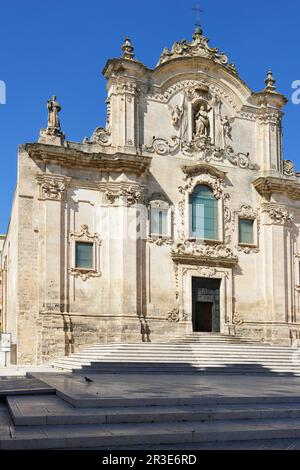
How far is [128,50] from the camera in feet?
87.9

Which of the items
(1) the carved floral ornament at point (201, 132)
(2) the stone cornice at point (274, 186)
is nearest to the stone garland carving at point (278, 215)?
(2) the stone cornice at point (274, 186)

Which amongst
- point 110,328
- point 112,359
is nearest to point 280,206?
point 110,328

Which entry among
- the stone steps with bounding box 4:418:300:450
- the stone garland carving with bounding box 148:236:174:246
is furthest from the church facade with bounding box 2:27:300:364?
the stone steps with bounding box 4:418:300:450

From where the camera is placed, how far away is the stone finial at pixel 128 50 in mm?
26578

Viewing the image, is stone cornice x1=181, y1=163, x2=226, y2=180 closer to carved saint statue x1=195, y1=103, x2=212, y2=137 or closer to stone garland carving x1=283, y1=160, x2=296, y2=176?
carved saint statue x1=195, y1=103, x2=212, y2=137

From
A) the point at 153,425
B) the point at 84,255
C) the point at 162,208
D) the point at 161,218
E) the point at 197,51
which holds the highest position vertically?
the point at 197,51

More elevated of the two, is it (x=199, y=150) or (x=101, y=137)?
(x=101, y=137)

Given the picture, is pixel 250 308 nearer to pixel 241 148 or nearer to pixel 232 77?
pixel 241 148

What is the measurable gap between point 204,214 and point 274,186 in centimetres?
372

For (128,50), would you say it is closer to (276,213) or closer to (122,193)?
(122,193)

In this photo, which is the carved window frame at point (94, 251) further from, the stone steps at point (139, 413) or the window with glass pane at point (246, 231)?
the stone steps at point (139, 413)

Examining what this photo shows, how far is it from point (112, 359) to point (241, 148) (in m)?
13.1

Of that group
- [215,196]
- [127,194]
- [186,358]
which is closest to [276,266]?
[215,196]

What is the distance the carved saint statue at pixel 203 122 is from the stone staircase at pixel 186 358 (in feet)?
31.1
